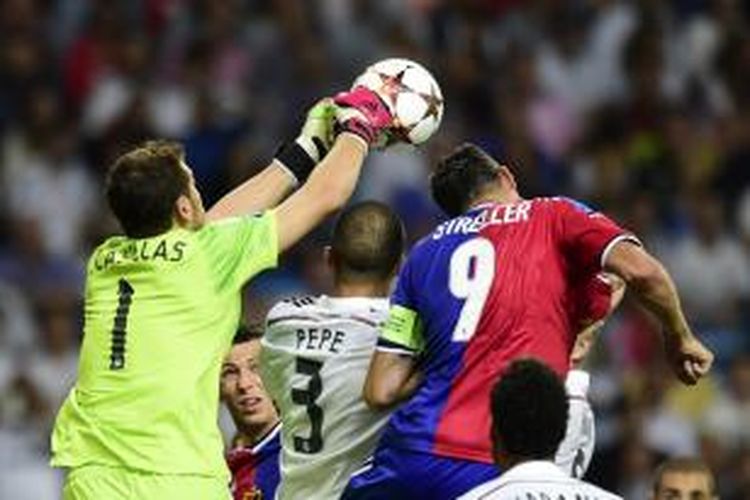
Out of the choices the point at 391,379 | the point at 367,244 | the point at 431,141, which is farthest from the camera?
the point at 431,141

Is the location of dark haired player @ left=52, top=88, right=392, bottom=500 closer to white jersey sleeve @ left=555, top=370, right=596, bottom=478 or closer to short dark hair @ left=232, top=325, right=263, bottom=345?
white jersey sleeve @ left=555, top=370, right=596, bottom=478

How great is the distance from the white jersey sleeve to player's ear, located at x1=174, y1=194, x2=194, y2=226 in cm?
144

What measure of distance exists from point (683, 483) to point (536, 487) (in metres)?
3.19

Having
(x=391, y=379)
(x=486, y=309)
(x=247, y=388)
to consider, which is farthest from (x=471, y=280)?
(x=247, y=388)

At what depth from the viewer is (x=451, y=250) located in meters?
9.22

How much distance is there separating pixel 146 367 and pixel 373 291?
1.05m

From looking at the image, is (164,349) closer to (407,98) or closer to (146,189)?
(146,189)

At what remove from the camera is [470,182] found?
9.51 meters

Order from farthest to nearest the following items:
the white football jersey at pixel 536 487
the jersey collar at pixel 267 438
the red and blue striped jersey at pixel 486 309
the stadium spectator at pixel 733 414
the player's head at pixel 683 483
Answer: the stadium spectator at pixel 733 414, the player's head at pixel 683 483, the jersey collar at pixel 267 438, the red and blue striped jersey at pixel 486 309, the white football jersey at pixel 536 487

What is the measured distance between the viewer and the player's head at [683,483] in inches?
431

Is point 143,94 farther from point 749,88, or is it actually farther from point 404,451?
point 404,451

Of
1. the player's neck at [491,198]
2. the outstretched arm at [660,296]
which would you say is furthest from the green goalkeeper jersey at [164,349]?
the outstretched arm at [660,296]

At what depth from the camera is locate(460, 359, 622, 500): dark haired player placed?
7.93 metres

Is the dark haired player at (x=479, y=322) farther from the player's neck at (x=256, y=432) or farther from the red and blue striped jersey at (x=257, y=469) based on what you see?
the player's neck at (x=256, y=432)
